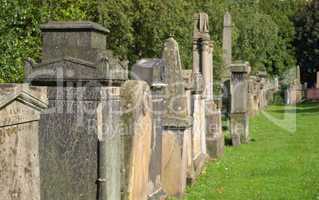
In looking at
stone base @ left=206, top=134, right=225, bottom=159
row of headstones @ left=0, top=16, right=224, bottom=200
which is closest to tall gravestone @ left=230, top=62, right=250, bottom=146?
stone base @ left=206, top=134, right=225, bottom=159

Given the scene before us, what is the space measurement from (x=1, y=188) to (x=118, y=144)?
8.96 feet

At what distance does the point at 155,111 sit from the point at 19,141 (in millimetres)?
4517

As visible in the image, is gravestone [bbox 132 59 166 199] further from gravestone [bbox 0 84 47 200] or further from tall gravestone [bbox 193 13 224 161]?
gravestone [bbox 0 84 47 200]

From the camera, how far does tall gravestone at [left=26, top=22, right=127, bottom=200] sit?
5.49 metres

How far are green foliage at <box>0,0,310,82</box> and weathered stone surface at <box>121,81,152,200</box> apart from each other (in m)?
5.94

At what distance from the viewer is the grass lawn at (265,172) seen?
9.16 meters

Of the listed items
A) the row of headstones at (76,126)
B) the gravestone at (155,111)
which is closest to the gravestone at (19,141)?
the row of headstones at (76,126)

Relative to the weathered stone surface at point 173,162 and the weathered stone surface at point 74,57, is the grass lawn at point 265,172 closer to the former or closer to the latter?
the weathered stone surface at point 173,162

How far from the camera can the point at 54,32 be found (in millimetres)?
5715

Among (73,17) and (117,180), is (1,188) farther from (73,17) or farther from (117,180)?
(73,17)

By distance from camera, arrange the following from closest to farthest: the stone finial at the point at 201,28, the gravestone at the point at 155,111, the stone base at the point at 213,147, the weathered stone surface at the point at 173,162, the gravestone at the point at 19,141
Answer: the gravestone at the point at 19,141 → the gravestone at the point at 155,111 → the weathered stone surface at the point at 173,162 → the stone base at the point at 213,147 → the stone finial at the point at 201,28

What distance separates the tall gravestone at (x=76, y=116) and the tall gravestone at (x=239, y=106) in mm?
10351

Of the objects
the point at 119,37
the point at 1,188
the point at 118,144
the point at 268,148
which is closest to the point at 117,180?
the point at 118,144

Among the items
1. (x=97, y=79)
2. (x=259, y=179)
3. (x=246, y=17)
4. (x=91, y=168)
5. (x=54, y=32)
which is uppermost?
(x=246, y=17)
